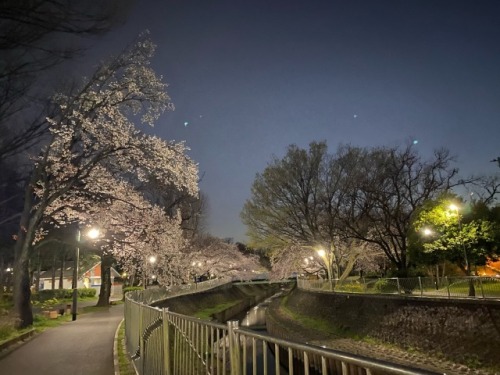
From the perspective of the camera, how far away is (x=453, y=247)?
917 inches

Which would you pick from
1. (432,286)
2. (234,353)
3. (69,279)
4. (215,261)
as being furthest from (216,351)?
(69,279)

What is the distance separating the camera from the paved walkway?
997 centimetres

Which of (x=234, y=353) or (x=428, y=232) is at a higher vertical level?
(x=428, y=232)

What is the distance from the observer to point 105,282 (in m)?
35.6

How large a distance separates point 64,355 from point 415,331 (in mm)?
13772

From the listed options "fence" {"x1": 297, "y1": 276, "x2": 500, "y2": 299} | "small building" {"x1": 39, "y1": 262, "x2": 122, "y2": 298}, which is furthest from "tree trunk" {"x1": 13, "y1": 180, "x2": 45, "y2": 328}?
"small building" {"x1": 39, "y1": 262, "x2": 122, "y2": 298}

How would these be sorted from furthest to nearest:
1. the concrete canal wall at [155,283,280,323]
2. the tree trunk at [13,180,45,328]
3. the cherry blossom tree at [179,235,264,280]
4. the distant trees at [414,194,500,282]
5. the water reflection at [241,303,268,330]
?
the cherry blossom tree at [179,235,264,280] < the water reflection at [241,303,268,330] < the concrete canal wall at [155,283,280,323] < the distant trees at [414,194,500,282] < the tree trunk at [13,180,45,328]

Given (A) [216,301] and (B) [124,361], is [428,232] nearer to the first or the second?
(B) [124,361]

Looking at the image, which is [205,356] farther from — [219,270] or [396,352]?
[219,270]

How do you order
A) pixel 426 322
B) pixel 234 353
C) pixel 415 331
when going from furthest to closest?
pixel 415 331 → pixel 426 322 → pixel 234 353

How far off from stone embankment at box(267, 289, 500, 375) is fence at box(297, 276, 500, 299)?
65.1 inches

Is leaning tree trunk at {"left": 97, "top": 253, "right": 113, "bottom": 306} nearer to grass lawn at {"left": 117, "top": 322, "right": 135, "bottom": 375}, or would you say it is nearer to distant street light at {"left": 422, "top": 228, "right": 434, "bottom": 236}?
grass lawn at {"left": 117, "top": 322, "right": 135, "bottom": 375}

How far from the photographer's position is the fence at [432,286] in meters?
16.4

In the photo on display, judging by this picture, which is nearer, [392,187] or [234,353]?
[234,353]
